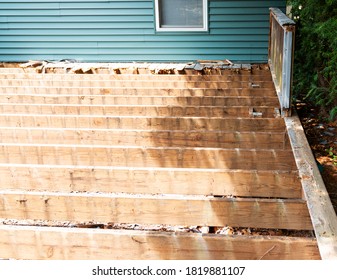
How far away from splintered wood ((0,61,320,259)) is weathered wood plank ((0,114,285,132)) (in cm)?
1

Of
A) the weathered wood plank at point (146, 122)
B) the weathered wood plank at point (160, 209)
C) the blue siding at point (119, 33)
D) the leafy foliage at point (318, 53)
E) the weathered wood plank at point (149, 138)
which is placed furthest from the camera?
the blue siding at point (119, 33)

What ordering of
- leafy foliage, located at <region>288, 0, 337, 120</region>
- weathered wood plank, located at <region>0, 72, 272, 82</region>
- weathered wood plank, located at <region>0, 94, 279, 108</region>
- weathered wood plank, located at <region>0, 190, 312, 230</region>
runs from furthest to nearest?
weathered wood plank, located at <region>0, 72, 272, 82</region>, leafy foliage, located at <region>288, 0, 337, 120</region>, weathered wood plank, located at <region>0, 94, 279, 108</region>, weathered wood plank, located at <region>0, 190, 312, 230</region>

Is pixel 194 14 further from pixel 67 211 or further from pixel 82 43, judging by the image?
pixel 67 211

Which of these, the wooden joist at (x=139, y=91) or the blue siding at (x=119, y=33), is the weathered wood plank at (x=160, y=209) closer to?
the wooden joist at (x=139, y=91)

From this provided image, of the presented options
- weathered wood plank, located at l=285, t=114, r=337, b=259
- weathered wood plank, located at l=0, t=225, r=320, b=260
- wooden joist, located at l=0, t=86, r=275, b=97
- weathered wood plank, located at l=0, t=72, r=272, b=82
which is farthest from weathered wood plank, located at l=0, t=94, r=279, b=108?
weathered wood plank, located at l=0, t=225, r=320, b=260

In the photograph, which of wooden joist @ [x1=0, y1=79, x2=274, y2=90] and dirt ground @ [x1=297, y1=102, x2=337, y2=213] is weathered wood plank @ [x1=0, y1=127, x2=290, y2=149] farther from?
wooden joist @ [x1=0, y1=79, x2=274, y2=90]

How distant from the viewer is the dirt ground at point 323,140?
4410mm

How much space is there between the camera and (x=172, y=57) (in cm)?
789

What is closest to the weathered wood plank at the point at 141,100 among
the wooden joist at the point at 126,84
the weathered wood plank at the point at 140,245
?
the wooden joist at the point at 126,84

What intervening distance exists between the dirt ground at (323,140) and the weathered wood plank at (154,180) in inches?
52.3

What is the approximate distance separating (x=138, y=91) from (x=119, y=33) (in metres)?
2.88

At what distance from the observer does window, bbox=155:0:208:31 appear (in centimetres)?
758

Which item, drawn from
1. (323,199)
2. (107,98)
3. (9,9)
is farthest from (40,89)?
(323,199)

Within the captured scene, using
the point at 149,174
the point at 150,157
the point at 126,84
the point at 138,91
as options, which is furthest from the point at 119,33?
the point at 149,174
